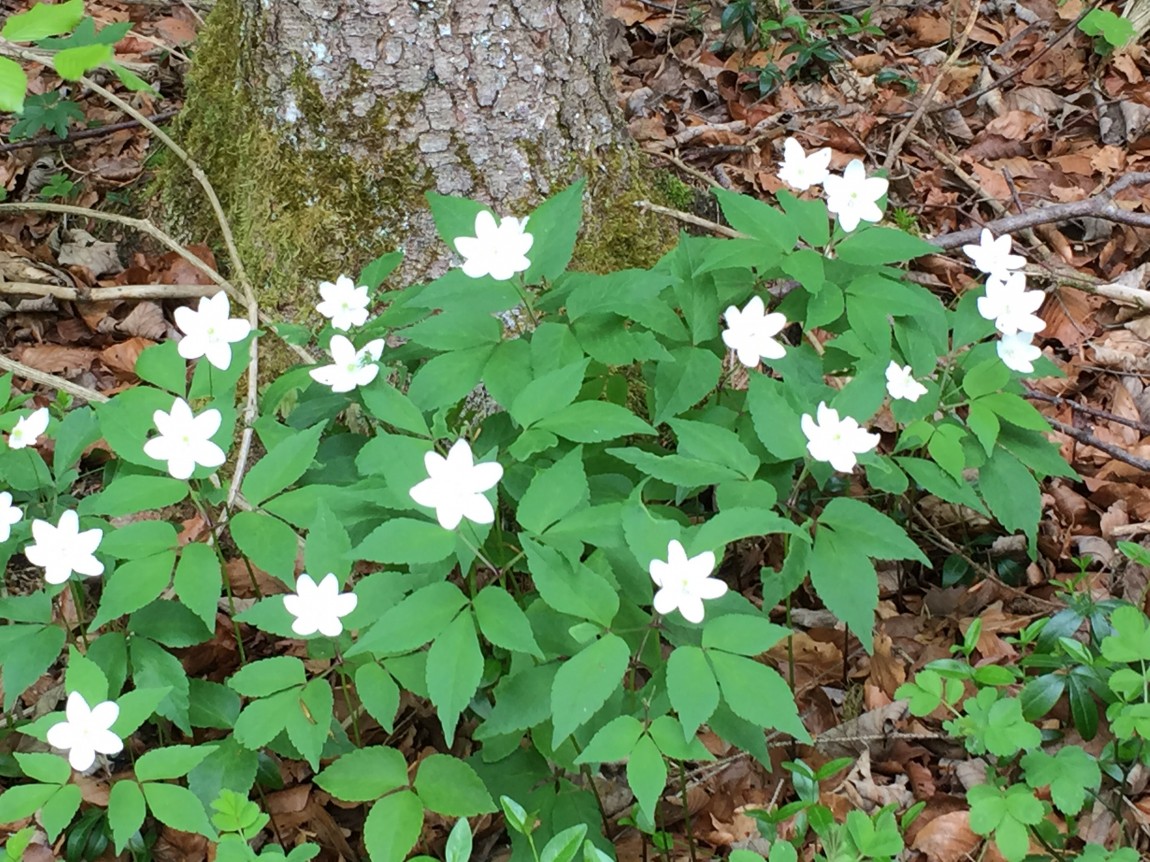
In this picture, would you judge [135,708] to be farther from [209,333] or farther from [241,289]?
[241,289]

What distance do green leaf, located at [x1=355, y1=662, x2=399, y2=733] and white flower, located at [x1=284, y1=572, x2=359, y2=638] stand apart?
0.10 m

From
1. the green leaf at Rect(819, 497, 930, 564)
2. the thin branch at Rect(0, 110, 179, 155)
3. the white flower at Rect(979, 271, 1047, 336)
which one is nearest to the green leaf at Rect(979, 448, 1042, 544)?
the white flower at Rect(979, 271, 1047, 336)

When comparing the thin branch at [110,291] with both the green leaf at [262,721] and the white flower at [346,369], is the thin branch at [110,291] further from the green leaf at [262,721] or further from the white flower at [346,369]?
the green leaf at [262,721]

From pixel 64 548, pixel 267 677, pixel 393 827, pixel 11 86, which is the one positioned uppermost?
pixel 11 86

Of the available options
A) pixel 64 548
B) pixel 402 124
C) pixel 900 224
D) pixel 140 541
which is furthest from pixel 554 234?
pixel 900 224

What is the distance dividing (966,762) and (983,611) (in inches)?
16.0

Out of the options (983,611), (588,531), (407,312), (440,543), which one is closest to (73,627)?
(407,312)

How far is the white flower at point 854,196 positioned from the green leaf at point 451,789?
119cm

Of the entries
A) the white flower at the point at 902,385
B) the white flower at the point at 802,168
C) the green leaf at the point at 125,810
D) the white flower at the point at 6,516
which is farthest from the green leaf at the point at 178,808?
the white flower at the point at 802,168

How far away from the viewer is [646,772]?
1.31 metres

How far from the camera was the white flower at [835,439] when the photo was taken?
1.51 m

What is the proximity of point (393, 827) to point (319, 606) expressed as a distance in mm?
337

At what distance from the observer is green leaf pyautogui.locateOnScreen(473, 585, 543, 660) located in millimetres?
1339

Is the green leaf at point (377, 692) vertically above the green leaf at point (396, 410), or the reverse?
the green leaf at point (396, 410)
